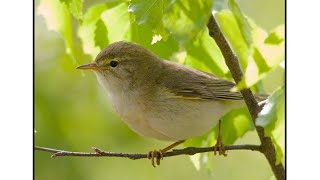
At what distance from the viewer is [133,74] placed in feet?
4.55

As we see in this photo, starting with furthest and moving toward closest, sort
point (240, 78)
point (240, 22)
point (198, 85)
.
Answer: point (198, 85)
point (240, 78)
point (240, 22)

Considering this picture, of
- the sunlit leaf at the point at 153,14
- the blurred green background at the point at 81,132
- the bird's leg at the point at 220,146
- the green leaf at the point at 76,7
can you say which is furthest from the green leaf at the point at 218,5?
the blurred green background at the point at 81,132

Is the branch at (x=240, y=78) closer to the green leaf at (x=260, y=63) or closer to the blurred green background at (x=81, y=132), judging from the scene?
the green leaf at (x=260, y=63)

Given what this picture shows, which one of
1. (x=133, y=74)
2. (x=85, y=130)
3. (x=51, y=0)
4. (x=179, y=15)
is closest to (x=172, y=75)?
(x=133, y=74)

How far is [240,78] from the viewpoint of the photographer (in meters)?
1.00

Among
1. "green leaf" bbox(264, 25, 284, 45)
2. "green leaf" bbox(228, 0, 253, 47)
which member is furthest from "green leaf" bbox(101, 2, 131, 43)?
"green leaf" bbox(264, 25, 284, 45)

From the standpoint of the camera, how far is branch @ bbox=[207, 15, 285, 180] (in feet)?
3.20

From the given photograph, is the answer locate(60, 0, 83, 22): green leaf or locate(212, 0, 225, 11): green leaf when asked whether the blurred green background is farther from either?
locate(212, 0, 225, 11): green leaf

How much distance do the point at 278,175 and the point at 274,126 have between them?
0.65 ft

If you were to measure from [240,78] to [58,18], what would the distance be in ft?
1.51

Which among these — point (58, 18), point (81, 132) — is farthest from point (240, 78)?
point (81, 132)

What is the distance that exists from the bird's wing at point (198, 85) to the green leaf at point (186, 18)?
1.59 feet

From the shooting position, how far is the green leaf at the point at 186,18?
2.60 feet

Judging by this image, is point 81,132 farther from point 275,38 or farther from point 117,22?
point 275,38
